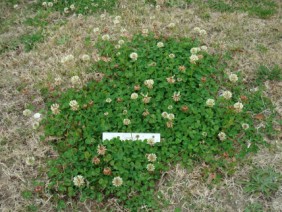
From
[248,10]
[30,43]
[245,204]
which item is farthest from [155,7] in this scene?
[245,204]

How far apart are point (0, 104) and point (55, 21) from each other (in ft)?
5.79

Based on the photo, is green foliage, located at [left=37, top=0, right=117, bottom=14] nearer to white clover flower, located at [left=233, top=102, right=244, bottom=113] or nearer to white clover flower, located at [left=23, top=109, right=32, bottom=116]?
white clover flower, located at [left=23, top=109, right=32, bottom=116]

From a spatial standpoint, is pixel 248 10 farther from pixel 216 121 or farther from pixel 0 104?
pixel 0 104

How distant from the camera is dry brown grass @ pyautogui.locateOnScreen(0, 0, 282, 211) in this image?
3217 mm

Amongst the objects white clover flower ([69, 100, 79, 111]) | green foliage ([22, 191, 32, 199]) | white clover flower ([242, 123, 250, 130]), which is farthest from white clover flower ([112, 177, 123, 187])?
white clover flower ([242, 123, 250, 130])

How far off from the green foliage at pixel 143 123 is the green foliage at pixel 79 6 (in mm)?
1389

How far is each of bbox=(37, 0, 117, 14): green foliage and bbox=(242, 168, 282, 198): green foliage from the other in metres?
3.34

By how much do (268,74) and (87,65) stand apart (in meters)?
2.12

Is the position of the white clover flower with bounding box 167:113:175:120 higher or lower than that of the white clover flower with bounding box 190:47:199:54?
lower

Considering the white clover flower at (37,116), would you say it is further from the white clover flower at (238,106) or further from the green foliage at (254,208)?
the green foliage at (254,208)

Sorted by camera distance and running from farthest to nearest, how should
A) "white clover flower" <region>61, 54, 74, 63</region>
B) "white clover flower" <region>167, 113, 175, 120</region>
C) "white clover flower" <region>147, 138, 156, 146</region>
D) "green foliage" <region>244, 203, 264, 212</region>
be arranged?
"white clover flower" <region>61, 54, 74, 63</region>
"white clover flower" <region>167, 113, 175, 120</region>
"white clover flower" <region>147, 138, 156, 146</region>
"green foliage" <region>244, 203, 264, 212</region>

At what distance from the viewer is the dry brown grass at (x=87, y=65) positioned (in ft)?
10.6

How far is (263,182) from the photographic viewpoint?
128 inches

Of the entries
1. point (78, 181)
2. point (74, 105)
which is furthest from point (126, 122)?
point (78, 181)
